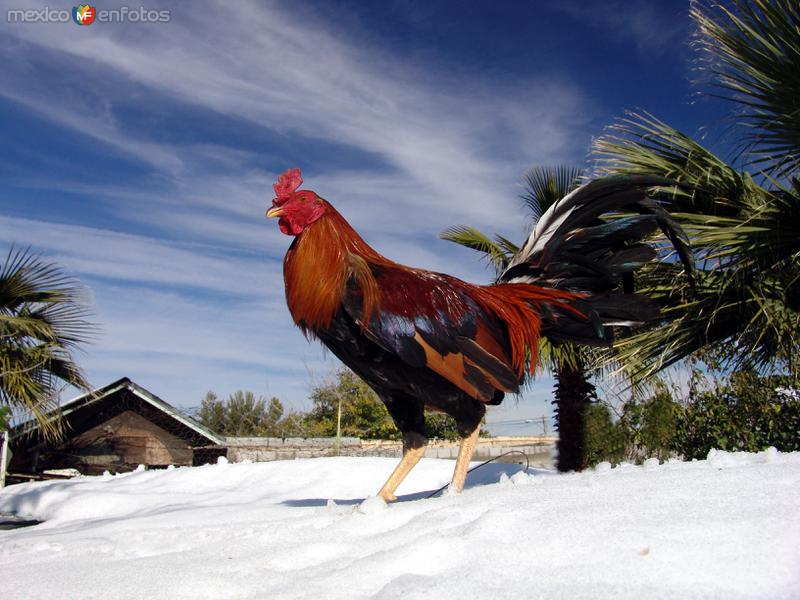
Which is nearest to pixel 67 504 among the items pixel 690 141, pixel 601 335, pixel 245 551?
pixel 245 551

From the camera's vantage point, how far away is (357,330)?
390 centimetres

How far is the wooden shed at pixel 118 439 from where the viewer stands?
42.9ft

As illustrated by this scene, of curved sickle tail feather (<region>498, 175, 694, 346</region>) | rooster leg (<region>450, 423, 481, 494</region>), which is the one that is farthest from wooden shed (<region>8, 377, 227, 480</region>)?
curved sickle tail feather (<region>498, 175, 694, 346</region>)

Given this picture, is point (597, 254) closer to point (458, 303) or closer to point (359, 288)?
point (458, 303)

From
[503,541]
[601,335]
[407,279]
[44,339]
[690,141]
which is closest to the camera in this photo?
[503,541]

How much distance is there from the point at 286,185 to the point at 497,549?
294 centimetres

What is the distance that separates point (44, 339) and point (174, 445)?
5.55 metres

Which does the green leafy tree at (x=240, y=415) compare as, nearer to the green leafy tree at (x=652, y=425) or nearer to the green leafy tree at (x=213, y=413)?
the green leafy tree at (x=213, y=413)

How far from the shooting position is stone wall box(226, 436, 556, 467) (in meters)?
14.9

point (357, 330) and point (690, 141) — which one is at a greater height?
point (690, 141)

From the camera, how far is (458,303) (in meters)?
4.32

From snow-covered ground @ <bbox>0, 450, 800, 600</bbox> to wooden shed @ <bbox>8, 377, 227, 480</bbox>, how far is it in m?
10.1

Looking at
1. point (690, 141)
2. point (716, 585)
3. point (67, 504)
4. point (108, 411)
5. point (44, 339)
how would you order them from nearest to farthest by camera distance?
point (716, 585) < point (690, 141) < point (67, 504) < point (44, 339) < point (108, 411)

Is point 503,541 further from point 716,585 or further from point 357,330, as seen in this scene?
point 357,330
